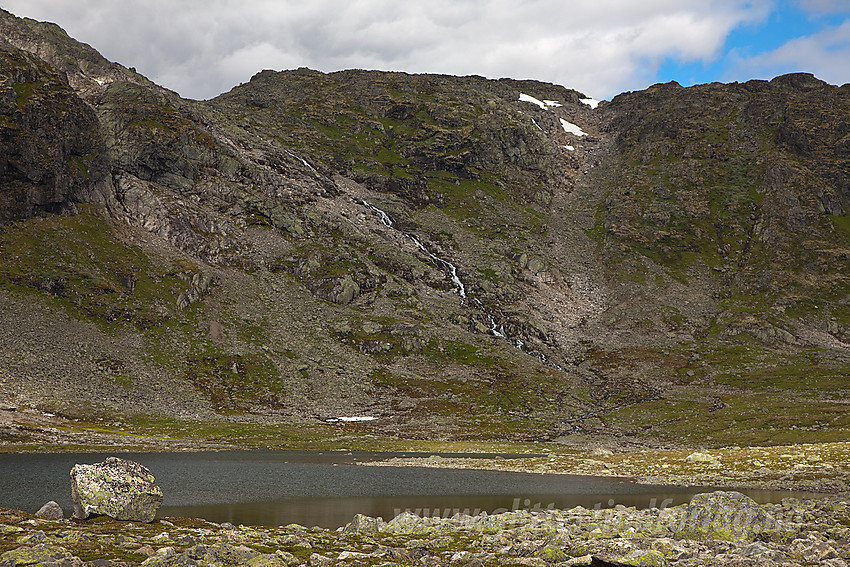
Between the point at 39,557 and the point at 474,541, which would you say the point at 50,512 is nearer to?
the point at 39,557

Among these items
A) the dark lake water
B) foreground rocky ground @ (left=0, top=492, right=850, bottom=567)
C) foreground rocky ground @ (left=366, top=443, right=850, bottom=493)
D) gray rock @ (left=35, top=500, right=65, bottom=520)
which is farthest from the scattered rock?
gray rock @ (left=35, top=500, right=65, bottom=520)

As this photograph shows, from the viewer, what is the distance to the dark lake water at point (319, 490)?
44.3 m

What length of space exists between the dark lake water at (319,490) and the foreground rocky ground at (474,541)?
12910 millimetres

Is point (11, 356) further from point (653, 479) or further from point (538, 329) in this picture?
point (538, 329)

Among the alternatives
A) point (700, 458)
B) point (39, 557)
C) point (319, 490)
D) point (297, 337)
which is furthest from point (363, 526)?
point (297, 337)

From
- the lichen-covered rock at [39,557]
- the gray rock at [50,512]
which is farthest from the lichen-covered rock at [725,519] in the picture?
the gray rock at [50,512]

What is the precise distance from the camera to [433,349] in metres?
166

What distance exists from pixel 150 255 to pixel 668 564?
578 ft

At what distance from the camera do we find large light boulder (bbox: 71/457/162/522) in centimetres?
2627

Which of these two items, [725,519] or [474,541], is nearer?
[474,541]

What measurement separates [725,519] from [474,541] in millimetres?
11629

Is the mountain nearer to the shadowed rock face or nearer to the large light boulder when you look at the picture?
the shadowed rock face

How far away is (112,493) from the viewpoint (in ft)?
87.4

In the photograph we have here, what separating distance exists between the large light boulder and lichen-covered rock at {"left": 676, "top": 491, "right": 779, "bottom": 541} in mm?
24396
